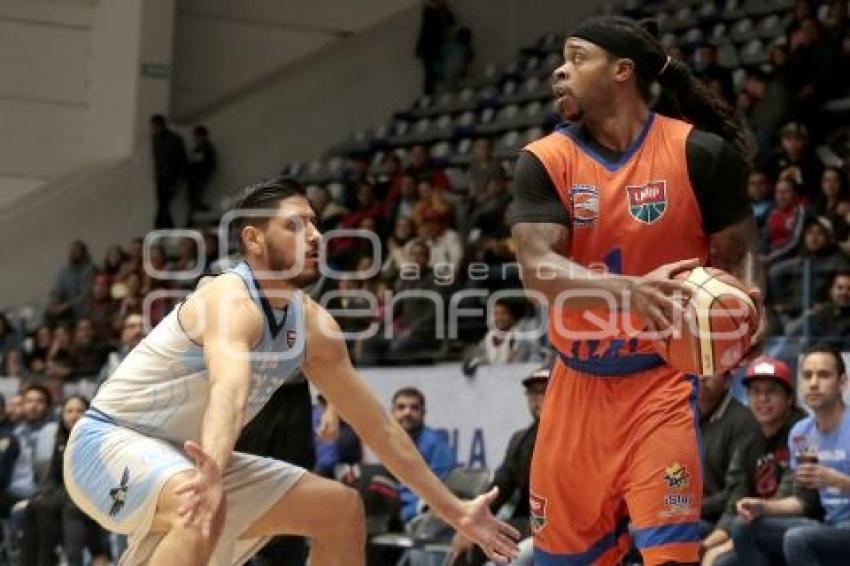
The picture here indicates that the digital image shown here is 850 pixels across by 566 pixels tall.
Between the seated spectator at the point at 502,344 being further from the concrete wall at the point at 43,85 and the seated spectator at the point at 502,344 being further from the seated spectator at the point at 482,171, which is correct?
the concrete wall at the point at 43,85

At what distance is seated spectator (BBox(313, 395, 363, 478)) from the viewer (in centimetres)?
1089

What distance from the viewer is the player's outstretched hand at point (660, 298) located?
4.73 meters

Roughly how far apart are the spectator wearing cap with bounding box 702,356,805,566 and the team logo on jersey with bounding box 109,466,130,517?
12.2 feet

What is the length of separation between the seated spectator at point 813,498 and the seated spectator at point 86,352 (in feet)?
29.9

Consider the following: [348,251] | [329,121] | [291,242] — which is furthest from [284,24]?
[291,242]

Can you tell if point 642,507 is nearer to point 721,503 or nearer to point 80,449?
point 80,449

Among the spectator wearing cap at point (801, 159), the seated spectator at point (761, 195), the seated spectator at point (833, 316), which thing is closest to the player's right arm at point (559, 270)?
the seated spectator at point (833, 316)

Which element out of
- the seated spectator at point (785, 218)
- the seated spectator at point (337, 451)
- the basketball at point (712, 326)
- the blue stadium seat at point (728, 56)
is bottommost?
the seated spectator at point (337, 451)

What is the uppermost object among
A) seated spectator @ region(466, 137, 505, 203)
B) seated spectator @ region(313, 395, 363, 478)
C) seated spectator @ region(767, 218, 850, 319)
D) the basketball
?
seated spectator @ region(466, 137, 505, 203)

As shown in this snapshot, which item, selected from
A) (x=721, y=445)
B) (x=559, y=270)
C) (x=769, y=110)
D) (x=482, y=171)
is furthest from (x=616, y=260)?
(x=482, y=171)

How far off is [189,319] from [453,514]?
114cm

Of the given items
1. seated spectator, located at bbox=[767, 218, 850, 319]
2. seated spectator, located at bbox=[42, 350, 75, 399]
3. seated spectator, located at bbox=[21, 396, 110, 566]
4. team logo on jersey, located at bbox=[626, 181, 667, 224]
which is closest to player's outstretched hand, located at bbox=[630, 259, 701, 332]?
team logo on jersey, located at bbox=[626, 181, 667, 224]

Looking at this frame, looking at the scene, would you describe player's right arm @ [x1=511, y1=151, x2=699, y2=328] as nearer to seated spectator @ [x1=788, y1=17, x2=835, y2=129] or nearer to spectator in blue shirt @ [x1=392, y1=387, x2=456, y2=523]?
spectator in blue shirt @ [x1=392, y1=387, x2=456, y2=523]

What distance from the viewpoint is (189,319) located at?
5656mm
